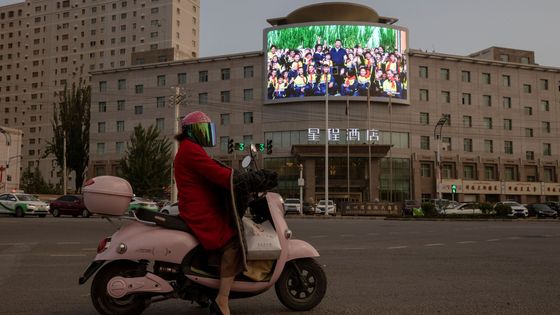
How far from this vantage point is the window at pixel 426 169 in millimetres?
65062

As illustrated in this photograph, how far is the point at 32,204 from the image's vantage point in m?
32.7

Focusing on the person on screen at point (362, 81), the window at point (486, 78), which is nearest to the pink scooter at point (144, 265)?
the person on screen at point (362, 81)

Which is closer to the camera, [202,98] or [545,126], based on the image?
[202,98]

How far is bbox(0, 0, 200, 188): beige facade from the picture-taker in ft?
365

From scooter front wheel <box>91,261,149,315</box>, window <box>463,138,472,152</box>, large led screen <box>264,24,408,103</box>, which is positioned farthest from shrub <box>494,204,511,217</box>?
scooter front wheel <box>91,261,149,315</box>

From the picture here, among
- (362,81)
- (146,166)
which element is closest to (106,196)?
(146,166)

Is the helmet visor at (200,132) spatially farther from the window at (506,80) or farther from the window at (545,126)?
the window at (545,126)

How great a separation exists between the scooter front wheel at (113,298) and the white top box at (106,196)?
0.49 metres

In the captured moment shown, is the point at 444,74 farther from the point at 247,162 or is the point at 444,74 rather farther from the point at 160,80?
the point at 247,162

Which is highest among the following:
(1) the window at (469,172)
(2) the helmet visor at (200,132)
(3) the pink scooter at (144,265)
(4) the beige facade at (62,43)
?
(4) the beige facade at (62,43)

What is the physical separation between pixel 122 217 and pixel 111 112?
72.1 metres

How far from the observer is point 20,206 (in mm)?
32281

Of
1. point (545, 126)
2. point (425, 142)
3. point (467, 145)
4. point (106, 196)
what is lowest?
point (106, 196)

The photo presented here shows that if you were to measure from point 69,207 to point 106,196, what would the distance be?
1253 inches
